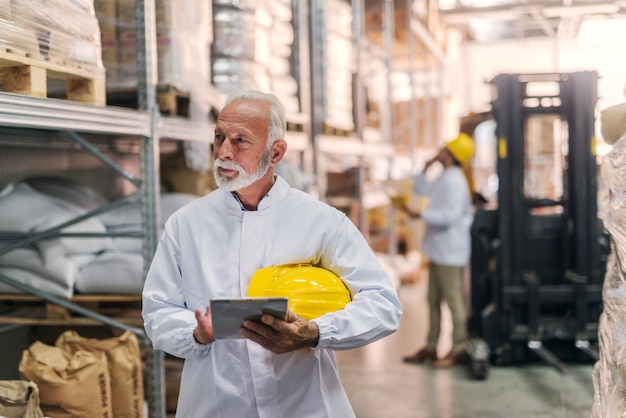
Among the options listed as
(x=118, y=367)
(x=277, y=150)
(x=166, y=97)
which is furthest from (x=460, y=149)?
(x=277, y=150)

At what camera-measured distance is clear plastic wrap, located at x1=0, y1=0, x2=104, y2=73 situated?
10.9 ft

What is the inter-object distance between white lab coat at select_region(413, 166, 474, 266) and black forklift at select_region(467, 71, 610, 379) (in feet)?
0.92

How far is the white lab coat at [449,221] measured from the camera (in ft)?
21.8

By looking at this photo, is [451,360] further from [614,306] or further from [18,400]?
[18,400]

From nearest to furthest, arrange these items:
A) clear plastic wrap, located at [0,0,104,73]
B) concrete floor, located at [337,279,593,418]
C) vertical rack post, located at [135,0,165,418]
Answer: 1. clear plastic wrap, located at [0,0,104,73]
2. vertical rack post, located at [135,0,165,418]
3. concrete floor, located at [337,279,593,418]

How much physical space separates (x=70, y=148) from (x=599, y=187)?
15.5ft

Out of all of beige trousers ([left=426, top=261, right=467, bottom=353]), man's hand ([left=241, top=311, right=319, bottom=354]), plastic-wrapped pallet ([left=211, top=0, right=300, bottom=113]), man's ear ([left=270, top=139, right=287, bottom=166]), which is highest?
plastic-wrapped pallet ([left=211, top=0, right=300, bottom=113])

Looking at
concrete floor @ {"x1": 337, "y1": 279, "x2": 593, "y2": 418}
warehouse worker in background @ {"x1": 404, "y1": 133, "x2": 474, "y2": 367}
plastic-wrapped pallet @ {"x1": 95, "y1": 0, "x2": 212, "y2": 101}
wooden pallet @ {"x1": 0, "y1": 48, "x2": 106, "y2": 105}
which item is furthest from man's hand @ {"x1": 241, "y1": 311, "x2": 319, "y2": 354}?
warehouse worker in background @ {"x1": 404, "y1": 133, "x2": 474, "y2": 367}

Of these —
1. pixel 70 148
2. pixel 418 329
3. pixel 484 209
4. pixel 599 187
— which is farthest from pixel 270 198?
pixel 418 329

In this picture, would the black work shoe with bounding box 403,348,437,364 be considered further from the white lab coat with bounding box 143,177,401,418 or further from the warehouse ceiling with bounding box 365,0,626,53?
the warehouse ceiling with bounding box 365,0,626,53

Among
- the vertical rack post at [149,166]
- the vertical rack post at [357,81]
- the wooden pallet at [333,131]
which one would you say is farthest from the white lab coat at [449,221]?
the vertical rack post at [149,166]

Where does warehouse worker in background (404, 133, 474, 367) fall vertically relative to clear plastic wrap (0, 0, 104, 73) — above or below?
below

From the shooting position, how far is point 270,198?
8.32ft

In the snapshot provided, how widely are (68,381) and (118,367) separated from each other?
355mm
